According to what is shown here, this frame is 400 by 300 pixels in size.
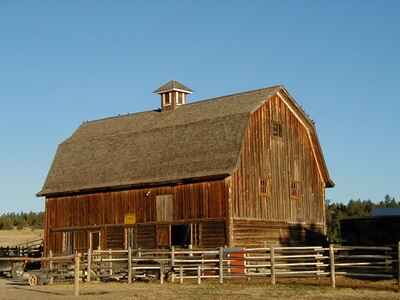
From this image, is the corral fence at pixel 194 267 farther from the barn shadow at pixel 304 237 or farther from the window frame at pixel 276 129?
the window frame at pixel 276 129

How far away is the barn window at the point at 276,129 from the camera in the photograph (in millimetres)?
34906

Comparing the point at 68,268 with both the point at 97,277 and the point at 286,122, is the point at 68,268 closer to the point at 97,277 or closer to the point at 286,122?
the point at 97,277

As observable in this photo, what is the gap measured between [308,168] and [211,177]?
8.03m

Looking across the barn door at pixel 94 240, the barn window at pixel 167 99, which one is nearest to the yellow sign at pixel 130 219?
the barn door at pixel 94 240

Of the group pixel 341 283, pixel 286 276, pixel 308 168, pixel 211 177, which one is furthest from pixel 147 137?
pixel 341 283

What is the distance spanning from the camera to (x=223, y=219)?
102 feet

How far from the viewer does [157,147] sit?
3547 centimetres

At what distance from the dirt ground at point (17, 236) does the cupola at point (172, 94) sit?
36.7m

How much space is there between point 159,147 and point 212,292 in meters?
14.6

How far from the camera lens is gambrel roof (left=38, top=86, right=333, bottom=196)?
32.4 meters

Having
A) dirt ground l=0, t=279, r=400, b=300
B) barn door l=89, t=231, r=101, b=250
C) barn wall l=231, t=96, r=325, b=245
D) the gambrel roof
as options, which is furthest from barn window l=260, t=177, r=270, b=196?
barn door l=89, t=231, r=101, b=250

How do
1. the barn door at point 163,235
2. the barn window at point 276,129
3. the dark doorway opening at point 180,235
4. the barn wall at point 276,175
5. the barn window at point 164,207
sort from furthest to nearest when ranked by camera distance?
the barn window at point 276,129 → the barn window at point 164,207 → the barn door at point 163,235 → the dark doorway opening at point 180,235 → the barn wall at point 276,175

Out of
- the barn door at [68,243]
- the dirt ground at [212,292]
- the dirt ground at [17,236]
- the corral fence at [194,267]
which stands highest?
the dirt ground at [17,236]

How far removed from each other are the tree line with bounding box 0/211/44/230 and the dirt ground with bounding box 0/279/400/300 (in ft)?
239
